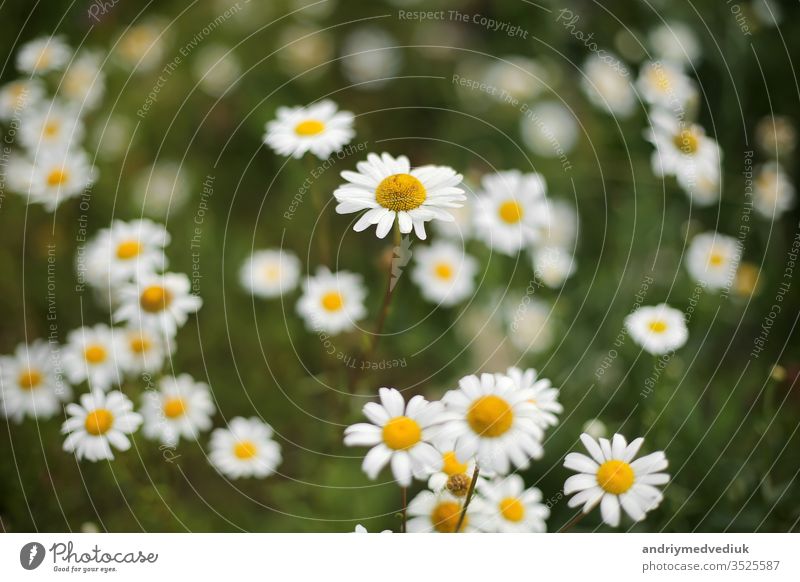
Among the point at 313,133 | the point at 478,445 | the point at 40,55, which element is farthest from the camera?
the point at 40,55

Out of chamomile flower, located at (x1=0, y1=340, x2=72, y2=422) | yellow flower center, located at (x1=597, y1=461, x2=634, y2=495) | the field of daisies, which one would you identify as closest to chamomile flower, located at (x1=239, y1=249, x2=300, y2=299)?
the field of daisies

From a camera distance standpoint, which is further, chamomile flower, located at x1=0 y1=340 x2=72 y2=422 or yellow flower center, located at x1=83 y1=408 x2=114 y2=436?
chamomile flower, located at x1=0 y1=340 x2=72 y2=422

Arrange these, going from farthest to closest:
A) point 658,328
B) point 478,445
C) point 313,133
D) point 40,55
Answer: point 40,55 → point 658,328 → point 313,133 → point 478,445

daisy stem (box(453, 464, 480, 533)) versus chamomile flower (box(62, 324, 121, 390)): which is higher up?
chamomile flower (box(62, 324, 121, 390))

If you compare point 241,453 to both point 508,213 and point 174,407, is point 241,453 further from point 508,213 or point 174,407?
point 508,213

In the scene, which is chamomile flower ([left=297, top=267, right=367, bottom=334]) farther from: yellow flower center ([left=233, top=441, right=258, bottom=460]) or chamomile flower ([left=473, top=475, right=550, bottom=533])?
chamomile flower ([left=473, top=475, right=550, bottom=533])

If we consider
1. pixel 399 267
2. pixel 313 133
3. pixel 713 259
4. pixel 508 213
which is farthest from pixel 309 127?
pixel 713 259
